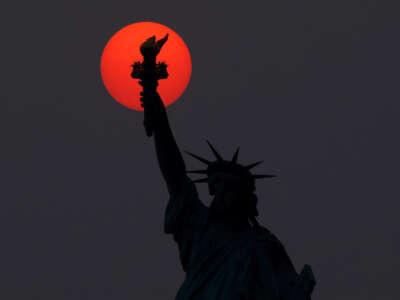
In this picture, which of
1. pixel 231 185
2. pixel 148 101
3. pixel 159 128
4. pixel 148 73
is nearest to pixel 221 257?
pixel 231 185

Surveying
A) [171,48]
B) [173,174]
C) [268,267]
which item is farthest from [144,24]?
[268,267]

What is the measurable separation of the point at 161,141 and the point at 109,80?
1.02 metres

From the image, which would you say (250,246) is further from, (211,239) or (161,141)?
(161,141)

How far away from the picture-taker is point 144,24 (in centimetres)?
1889

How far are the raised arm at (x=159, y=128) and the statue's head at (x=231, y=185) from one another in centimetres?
26

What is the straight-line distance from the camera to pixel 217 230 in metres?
18.3

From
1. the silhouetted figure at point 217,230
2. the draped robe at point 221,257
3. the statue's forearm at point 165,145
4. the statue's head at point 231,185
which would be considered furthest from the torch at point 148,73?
the draped robe at point 221,257

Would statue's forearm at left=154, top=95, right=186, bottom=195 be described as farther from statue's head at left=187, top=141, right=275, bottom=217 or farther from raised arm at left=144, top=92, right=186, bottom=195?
statue's head at left=187, top=141, right=275, bottom=217

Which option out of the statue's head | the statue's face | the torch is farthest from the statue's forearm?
the statue's face

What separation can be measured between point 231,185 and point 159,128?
43.2 inches

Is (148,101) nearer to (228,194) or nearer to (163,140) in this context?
(163,140)

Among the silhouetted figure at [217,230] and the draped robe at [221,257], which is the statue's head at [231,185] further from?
the draped robe at [221,257]

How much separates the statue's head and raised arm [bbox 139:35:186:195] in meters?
0.26

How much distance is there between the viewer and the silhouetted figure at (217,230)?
1784cm
